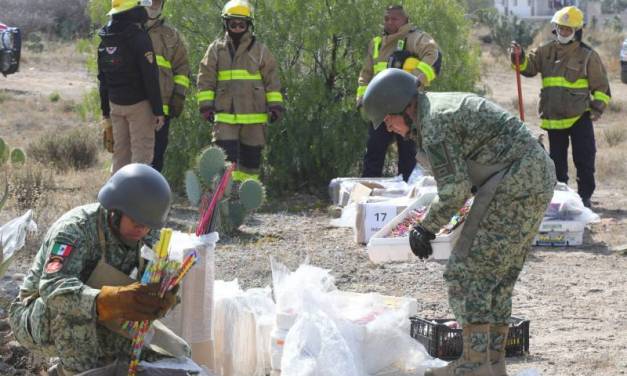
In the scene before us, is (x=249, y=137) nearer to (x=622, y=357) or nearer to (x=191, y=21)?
(x=191, y=21)

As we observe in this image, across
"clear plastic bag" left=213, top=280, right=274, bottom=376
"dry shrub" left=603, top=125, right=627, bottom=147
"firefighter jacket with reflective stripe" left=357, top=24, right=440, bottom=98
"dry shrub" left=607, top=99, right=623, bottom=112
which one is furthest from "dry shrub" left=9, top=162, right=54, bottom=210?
"dry shrub" left=607, top=99, right=623, bottom=112

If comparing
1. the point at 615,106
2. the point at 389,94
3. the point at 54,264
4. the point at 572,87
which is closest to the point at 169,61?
the point at 572,87

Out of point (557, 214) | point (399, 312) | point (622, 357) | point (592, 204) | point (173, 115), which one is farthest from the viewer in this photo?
point (592, 204)

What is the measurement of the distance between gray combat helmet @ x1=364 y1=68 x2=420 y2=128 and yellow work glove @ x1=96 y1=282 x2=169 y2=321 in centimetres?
145

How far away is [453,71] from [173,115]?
346 cm

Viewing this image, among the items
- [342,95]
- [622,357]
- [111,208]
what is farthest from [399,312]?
[342,95]

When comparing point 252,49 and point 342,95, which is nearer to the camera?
point 252,49

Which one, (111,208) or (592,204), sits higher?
(111,208)

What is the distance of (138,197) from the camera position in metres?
4.18

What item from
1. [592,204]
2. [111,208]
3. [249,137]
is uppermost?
[111,208]

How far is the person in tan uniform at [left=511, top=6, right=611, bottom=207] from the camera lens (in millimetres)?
10336

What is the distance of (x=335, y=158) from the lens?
11.6m

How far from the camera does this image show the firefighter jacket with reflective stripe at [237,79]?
9977 millimetres

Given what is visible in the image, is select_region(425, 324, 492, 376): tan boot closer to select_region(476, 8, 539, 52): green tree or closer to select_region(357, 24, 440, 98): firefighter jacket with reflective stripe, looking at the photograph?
select_region(357, 24, 440, 98): firefighter jacket with reflective stripe
